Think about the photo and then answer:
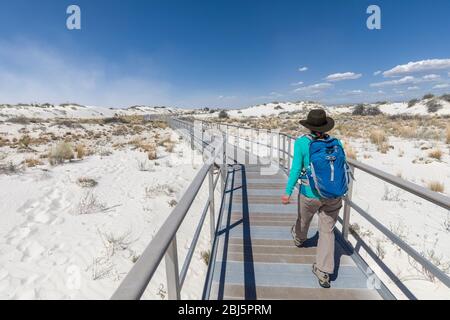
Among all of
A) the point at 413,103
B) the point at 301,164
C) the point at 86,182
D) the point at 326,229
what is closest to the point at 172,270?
the point at 301,164

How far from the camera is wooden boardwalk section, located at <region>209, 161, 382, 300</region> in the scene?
2.75 metres

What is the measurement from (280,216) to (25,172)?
7838 mm

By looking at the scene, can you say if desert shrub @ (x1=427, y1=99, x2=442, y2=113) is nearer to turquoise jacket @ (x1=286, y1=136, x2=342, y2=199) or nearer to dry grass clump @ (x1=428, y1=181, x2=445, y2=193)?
dry grass clump @ (x1=428, y1=181, x2=445, y2=193)

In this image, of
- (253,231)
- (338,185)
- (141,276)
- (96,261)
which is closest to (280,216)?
(253,231)

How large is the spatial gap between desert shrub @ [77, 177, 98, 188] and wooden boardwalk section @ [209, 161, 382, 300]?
13.9ft

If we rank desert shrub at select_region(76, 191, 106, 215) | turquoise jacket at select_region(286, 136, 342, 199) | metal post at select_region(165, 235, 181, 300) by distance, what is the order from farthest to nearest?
desert shrub at select_region(76, 191, 106, 215) → turquoise jacket at select_region(286, 136, 342, 199) → metal post at select_region(165, 235, 181, 300)

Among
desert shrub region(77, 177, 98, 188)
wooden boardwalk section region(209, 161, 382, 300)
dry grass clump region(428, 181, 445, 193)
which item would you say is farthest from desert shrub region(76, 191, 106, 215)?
dry grass clump region(428, 181, 445, 193)

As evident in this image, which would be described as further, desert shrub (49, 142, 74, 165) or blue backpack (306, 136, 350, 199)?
desert shrub (49, 142, 74, 165)

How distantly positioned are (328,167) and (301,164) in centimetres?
27

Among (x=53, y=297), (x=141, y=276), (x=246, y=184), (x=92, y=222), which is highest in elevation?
(x=141, y=276)

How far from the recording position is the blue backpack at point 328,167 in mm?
2443

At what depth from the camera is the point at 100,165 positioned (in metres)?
9.98

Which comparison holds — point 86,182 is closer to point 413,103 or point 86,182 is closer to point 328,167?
point 328,167

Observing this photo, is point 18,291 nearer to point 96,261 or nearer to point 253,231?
point 96,261
